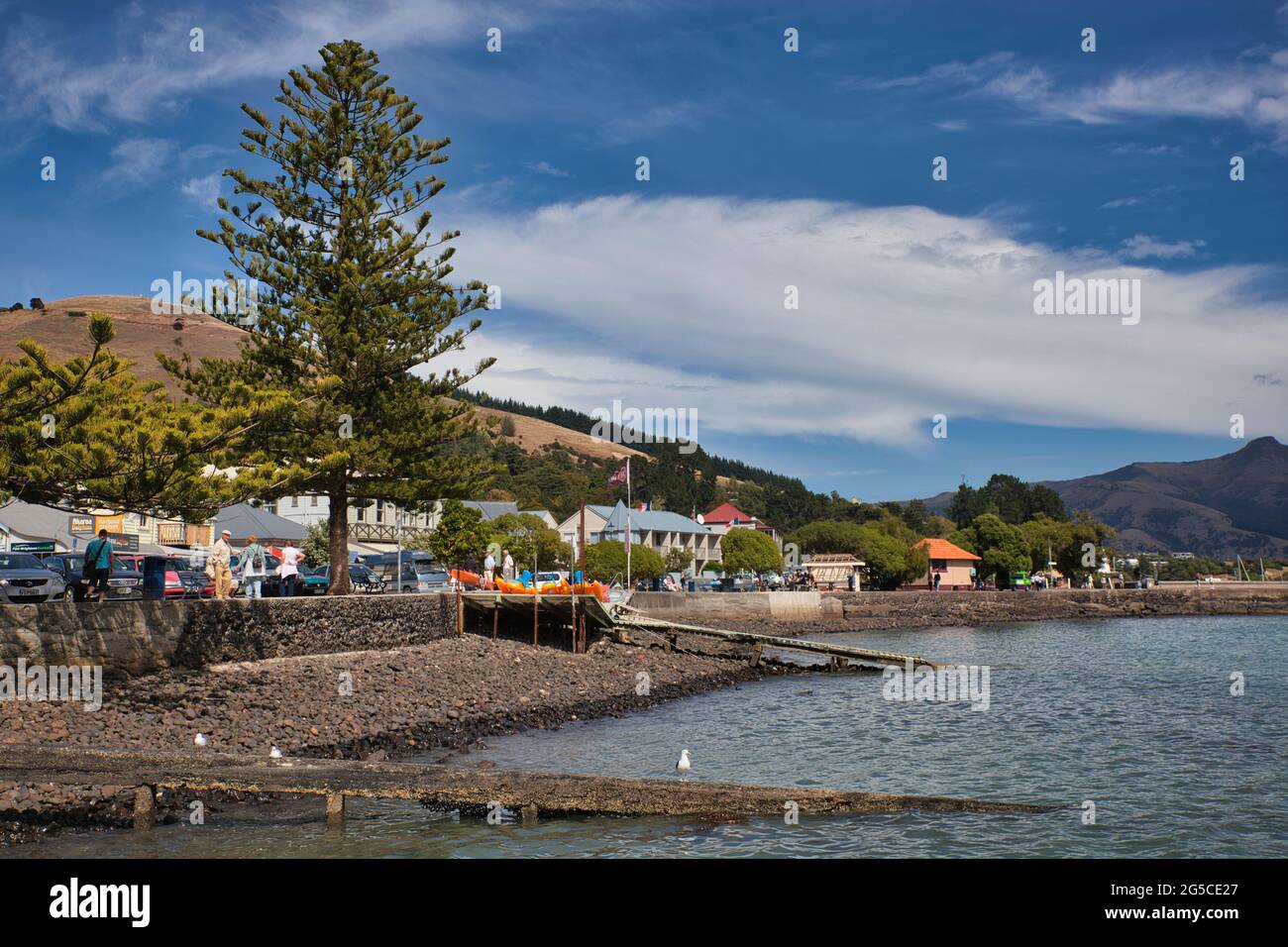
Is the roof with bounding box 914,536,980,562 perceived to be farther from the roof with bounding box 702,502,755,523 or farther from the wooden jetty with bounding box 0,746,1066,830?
the wooden jetty with bounding box 0,746,1066,830

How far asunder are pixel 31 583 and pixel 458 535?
25.7 meters

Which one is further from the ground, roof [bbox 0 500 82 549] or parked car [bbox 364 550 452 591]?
roof [bbox 0 500 82 549]

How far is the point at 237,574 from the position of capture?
3394 cm

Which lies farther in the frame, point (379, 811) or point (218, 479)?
point (218, 479)

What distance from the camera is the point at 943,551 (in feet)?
337

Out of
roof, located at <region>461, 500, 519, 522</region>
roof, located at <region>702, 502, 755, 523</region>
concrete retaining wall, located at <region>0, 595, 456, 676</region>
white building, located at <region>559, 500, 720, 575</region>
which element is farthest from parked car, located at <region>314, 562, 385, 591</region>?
roof, located at <region>702, 502, 755, 523</region>

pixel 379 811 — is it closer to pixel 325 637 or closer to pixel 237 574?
pixel 325 637

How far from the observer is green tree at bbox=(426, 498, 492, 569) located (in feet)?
156

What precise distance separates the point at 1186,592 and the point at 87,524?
8991cm

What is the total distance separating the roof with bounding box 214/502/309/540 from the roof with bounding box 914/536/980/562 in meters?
69.4

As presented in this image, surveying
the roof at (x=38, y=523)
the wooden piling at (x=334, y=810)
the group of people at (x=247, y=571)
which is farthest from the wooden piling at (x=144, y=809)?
the roof at (x=38, y=523)

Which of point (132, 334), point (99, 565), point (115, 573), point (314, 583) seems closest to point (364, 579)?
point (314, 583)

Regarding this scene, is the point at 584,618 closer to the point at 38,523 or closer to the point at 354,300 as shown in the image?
the point at 354,300

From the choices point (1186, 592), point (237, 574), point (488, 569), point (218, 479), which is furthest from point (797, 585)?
point (218, 479)
